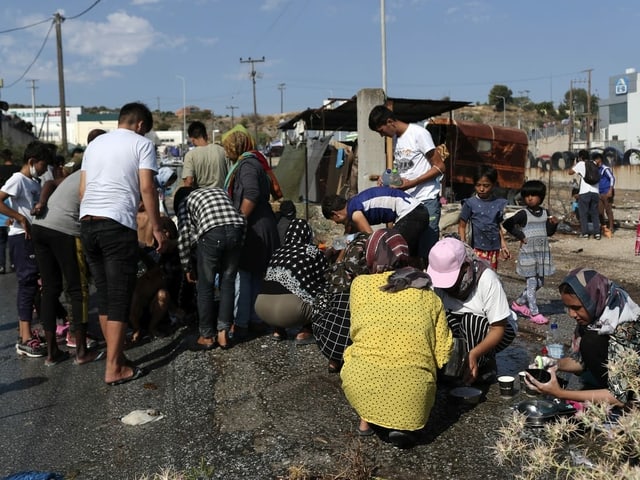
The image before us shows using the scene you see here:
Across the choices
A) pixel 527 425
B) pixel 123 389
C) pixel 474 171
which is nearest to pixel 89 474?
pixel 123 389

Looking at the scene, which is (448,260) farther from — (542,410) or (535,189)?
(535,189)

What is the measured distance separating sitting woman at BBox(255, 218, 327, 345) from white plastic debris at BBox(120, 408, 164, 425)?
1.44 meters

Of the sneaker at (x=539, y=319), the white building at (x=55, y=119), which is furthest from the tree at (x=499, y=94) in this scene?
the sneaker at (x=539, y=319)

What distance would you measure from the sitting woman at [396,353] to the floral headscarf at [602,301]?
74cm

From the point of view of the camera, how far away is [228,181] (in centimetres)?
581

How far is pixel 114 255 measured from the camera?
466cm

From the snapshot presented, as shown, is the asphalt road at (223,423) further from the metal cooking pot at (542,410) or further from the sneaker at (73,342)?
the sneaker at (73,342)

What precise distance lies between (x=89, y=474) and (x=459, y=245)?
245cm

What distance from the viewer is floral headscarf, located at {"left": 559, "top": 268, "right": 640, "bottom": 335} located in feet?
11.3

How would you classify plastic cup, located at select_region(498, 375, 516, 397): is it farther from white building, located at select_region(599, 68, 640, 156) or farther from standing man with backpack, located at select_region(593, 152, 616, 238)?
white building, located at select_region(599, 68, 640, 156)

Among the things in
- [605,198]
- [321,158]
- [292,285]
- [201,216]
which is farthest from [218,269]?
[321,158]

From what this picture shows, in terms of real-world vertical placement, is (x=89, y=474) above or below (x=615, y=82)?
below

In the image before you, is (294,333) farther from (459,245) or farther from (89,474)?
(89,474)

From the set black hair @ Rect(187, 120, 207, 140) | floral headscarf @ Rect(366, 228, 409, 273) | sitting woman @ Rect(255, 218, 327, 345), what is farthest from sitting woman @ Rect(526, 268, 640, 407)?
black hair @ Rect(187, 120, 207, 140)
